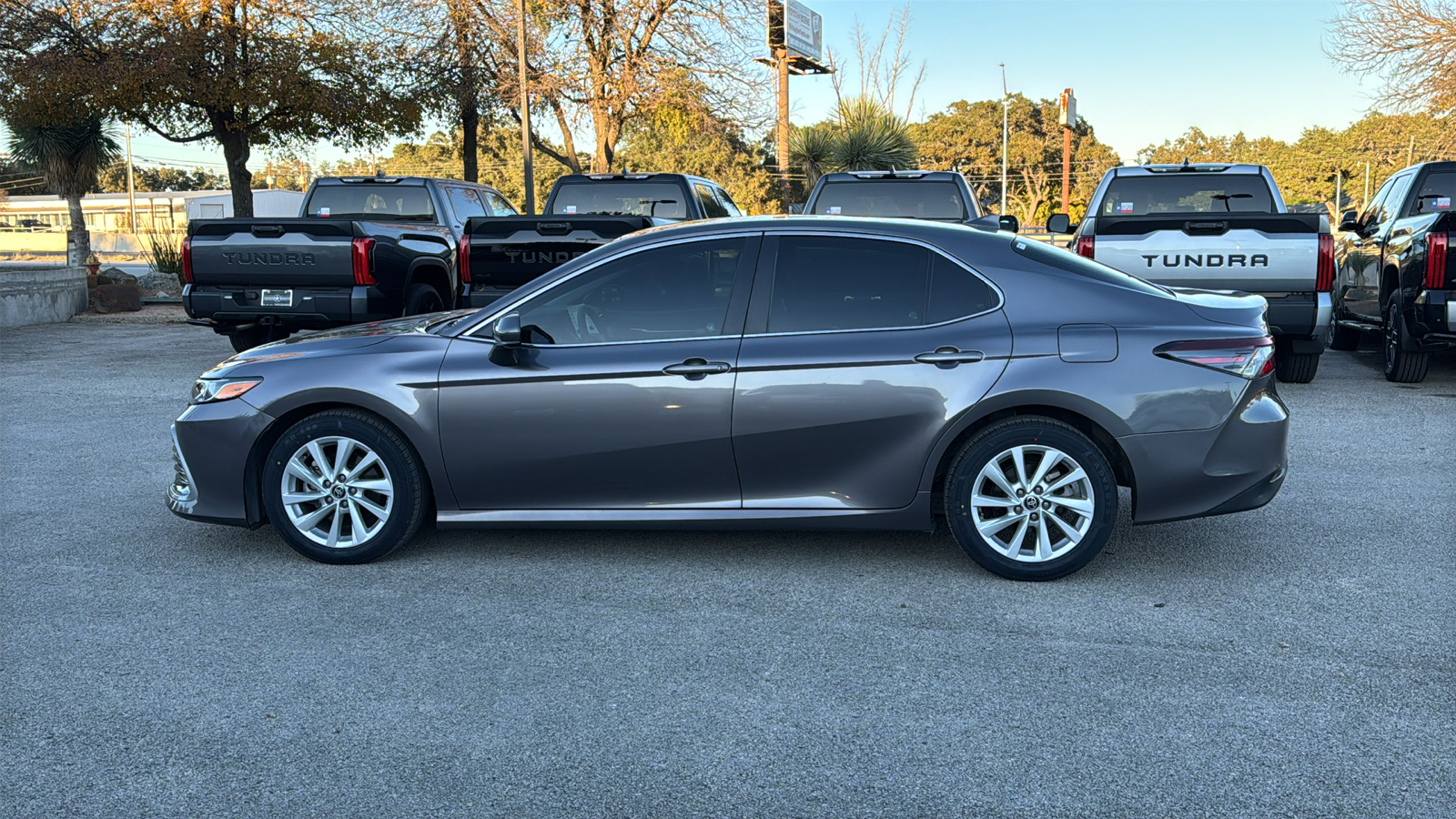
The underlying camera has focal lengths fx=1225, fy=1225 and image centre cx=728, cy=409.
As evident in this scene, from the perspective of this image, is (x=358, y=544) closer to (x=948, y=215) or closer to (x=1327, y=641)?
(x=1327, y=641)

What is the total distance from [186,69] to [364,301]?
1090 cm

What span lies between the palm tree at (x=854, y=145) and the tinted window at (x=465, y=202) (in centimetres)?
1386

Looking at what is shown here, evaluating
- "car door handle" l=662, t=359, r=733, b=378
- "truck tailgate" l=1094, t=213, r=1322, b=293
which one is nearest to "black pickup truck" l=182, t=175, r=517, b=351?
"truck tailgate" l=1094, t=213, r=1322, b=293

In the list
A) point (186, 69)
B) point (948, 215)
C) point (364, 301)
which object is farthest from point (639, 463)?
point (186, 69)

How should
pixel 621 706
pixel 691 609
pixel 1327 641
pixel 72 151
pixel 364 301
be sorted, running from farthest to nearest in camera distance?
pixel 72 151, pixel 364 301, pixel 691 609, pixel 1327 641, pixel 621 706

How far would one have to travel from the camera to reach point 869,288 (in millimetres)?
5293

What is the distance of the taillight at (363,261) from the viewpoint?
1115cm

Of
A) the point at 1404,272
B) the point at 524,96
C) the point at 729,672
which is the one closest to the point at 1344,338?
the point at 1404,272

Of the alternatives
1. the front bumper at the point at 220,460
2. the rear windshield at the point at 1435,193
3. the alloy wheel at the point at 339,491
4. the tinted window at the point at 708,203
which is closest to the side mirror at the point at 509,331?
the alloy wheel at the point at 339,491

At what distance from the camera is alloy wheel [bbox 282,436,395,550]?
5.46 meters

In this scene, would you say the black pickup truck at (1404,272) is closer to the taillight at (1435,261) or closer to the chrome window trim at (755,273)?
the taillight at (1435,261)

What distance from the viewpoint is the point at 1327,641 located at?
14.5 ft

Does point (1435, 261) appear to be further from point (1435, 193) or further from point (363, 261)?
point (363, 261)

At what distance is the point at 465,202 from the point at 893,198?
509 centimetres
